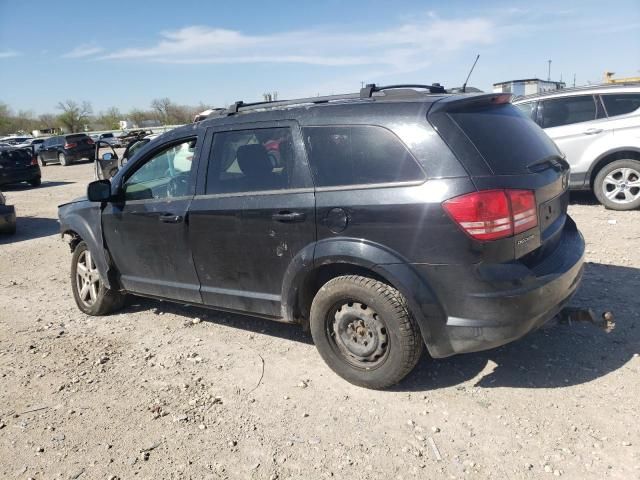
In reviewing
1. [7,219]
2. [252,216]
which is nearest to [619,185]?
[252,216]

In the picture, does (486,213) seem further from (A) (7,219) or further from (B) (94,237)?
(A) (7,219)

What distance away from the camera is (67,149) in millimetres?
26391

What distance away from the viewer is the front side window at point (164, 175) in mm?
3996

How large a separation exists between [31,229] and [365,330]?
9.22 metres

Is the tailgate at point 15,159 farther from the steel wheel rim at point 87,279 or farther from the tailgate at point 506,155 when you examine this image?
the tailgate at point 506,155

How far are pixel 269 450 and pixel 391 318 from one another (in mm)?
1007

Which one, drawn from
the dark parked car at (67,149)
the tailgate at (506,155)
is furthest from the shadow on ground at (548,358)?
the dark parked car at (67,149)

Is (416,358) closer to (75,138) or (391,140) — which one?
(391,140)

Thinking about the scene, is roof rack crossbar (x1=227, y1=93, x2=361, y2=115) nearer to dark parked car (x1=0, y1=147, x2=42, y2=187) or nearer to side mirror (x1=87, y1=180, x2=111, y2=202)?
side mirror (x1=87, y1=180, x2=111, y2=202)

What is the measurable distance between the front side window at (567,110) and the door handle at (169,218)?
6434mm

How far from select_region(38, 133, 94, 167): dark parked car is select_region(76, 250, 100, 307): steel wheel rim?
2438 cm

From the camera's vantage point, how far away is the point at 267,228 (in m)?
3.40

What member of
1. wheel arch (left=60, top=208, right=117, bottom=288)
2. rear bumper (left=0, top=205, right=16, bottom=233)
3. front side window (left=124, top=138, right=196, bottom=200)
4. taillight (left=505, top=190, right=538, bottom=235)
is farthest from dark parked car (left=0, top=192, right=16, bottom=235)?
taillight (left=505, top=190, right=538, bottom=235)

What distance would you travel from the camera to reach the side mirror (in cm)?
434
